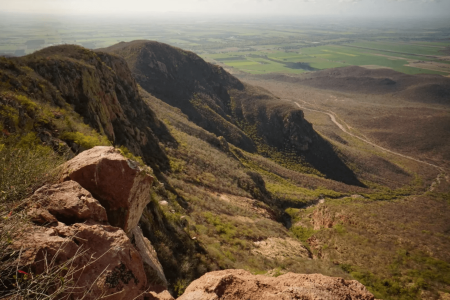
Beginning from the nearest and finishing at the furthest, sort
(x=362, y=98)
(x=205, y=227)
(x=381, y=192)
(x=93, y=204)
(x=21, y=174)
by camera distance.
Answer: (x=21, y=174)
(x=93, y=204)
(x=205, y=227)
(x=381, y=192)
(x=362, y=98)

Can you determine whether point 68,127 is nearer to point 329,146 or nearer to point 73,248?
point 73,248

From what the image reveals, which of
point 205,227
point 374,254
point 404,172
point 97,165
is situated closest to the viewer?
point 97,165

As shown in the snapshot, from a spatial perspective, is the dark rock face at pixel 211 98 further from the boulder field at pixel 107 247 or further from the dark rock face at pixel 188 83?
the boulder field at pixel 107 247

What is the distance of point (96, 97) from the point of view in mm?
18141

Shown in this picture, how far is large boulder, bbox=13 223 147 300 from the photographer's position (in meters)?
3.79

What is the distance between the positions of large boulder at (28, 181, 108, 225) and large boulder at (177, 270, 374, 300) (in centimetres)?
280

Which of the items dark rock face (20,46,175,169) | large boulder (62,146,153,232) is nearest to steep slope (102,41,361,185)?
dark rock face (20,46,175,169)

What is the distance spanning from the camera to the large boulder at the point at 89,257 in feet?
12.5

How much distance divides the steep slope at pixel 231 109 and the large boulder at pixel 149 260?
141ft

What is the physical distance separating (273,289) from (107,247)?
149 inches

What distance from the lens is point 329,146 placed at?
179 ft

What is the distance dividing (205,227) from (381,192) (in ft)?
138

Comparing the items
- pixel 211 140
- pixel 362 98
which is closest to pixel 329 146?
pixel 211 140

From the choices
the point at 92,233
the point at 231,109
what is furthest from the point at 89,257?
the point at 231,109
